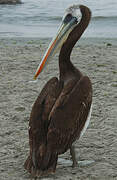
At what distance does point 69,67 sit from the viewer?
3.82m

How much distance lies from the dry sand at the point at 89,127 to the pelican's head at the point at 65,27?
1177mm

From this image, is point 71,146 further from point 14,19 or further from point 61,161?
point 14,19

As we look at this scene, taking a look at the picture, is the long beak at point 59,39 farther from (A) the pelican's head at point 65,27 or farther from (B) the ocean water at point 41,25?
(B) the ocean water at point 41,25

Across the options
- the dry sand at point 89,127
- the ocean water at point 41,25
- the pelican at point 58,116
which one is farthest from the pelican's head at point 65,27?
the ocean water at point 41,25

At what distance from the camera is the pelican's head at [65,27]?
3.82 m

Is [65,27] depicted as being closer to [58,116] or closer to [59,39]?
[59,39]

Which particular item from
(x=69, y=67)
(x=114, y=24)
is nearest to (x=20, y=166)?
(x=69, y=67)

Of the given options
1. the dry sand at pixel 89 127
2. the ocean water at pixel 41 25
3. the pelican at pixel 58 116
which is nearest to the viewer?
the pelican at pixel 58 116

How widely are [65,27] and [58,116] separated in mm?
1038

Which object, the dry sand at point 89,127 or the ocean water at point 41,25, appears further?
the ocean water at point 41,25

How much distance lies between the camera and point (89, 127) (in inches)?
192

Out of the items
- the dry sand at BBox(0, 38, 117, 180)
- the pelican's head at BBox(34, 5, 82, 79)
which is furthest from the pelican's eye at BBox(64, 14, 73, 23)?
the dry sand at BBox(0, 38, 117, 180)

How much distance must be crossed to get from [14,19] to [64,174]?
18.8 meters

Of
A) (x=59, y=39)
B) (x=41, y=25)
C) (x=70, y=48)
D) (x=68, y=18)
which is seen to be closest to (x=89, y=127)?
(x=70, y=48)
